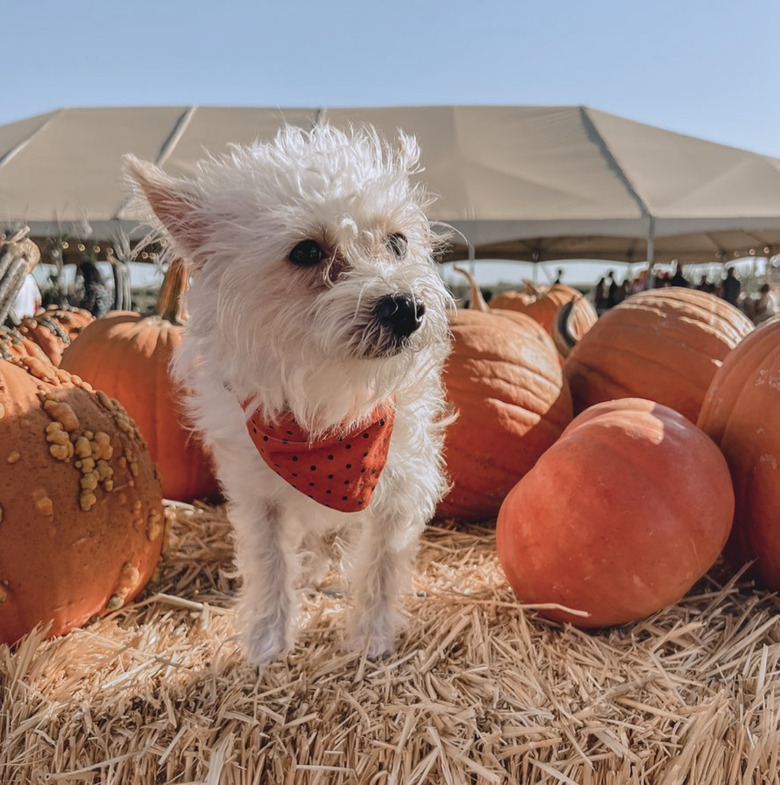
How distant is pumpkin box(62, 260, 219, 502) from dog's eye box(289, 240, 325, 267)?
1.62 m

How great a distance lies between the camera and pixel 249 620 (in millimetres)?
1732

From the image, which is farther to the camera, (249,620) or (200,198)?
(249,620)

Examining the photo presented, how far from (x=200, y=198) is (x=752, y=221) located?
13387 mm

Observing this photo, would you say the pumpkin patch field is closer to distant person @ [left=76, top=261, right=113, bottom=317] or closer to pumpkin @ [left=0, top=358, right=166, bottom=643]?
pumpkin @ [left=0, top=358, right=166, bottom=643]

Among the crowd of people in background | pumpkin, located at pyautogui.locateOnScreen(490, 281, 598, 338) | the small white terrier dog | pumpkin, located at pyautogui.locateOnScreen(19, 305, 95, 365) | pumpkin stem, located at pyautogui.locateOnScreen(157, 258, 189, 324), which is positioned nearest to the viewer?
the small white terrier dog

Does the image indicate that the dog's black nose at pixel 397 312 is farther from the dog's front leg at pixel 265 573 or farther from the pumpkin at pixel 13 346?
the pumpkin at pixel 13 346

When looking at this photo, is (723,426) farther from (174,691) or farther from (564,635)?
(174,691)

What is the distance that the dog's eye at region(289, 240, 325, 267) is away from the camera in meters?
1.44

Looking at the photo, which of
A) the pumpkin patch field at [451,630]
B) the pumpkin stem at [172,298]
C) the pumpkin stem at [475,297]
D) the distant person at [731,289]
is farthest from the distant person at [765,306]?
the pumpkin stem at [172,298]

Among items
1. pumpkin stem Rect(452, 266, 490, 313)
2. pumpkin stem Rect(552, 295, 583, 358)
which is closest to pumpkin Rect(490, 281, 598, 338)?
pumpkin stem Rect(552, 295, 583, 358)

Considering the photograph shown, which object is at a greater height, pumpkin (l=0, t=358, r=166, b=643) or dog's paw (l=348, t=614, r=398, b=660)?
pumpkin (l=0, t=358, r=166, b=643)

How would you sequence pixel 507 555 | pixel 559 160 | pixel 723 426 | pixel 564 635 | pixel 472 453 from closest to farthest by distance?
pixel 564 635
pixel 507 555
pixel 723 426
pixel 472 453
pixel 559 160

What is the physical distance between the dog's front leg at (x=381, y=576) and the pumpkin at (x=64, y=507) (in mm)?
673

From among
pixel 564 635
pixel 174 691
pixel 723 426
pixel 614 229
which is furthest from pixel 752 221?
pixel 174 691
